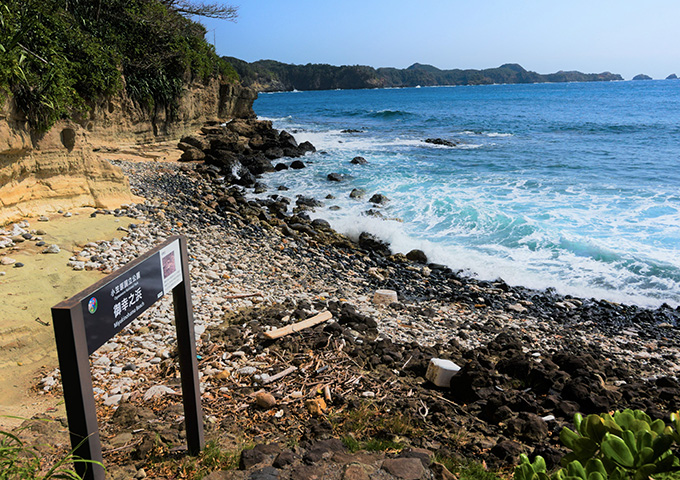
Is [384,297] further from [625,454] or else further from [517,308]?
[625,454]

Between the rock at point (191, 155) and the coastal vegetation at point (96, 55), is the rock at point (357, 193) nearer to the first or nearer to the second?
the rock at point (191, 155)

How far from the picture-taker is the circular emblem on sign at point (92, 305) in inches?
90.1

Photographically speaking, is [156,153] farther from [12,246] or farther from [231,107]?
[12,246]

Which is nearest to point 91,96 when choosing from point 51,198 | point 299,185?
point 51,198

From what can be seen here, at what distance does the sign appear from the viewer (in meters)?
2.33

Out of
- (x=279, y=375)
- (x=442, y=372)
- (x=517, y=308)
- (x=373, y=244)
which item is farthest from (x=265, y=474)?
(x=373, y=244)

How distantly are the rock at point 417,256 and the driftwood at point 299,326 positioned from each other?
5.26 meters

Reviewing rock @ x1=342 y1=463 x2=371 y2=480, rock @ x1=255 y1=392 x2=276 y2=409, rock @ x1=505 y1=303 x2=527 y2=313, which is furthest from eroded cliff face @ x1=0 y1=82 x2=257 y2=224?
rock @ x1=505 y1=303 x2=527 y2=313

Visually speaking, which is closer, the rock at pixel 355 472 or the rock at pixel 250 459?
the rock at pixel 355 472

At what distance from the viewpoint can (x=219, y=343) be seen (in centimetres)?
571

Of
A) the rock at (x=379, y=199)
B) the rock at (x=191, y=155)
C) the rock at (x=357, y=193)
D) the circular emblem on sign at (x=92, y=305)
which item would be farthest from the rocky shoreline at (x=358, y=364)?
the rock at (x=191, y=155)

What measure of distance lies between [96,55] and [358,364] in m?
13.8

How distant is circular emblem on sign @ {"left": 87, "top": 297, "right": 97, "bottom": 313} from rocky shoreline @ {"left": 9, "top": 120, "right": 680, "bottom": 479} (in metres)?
1.62

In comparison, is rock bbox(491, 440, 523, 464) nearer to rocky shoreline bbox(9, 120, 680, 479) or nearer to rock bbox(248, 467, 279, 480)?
rocky shoreline bbox(9, 120, 680, 479)
